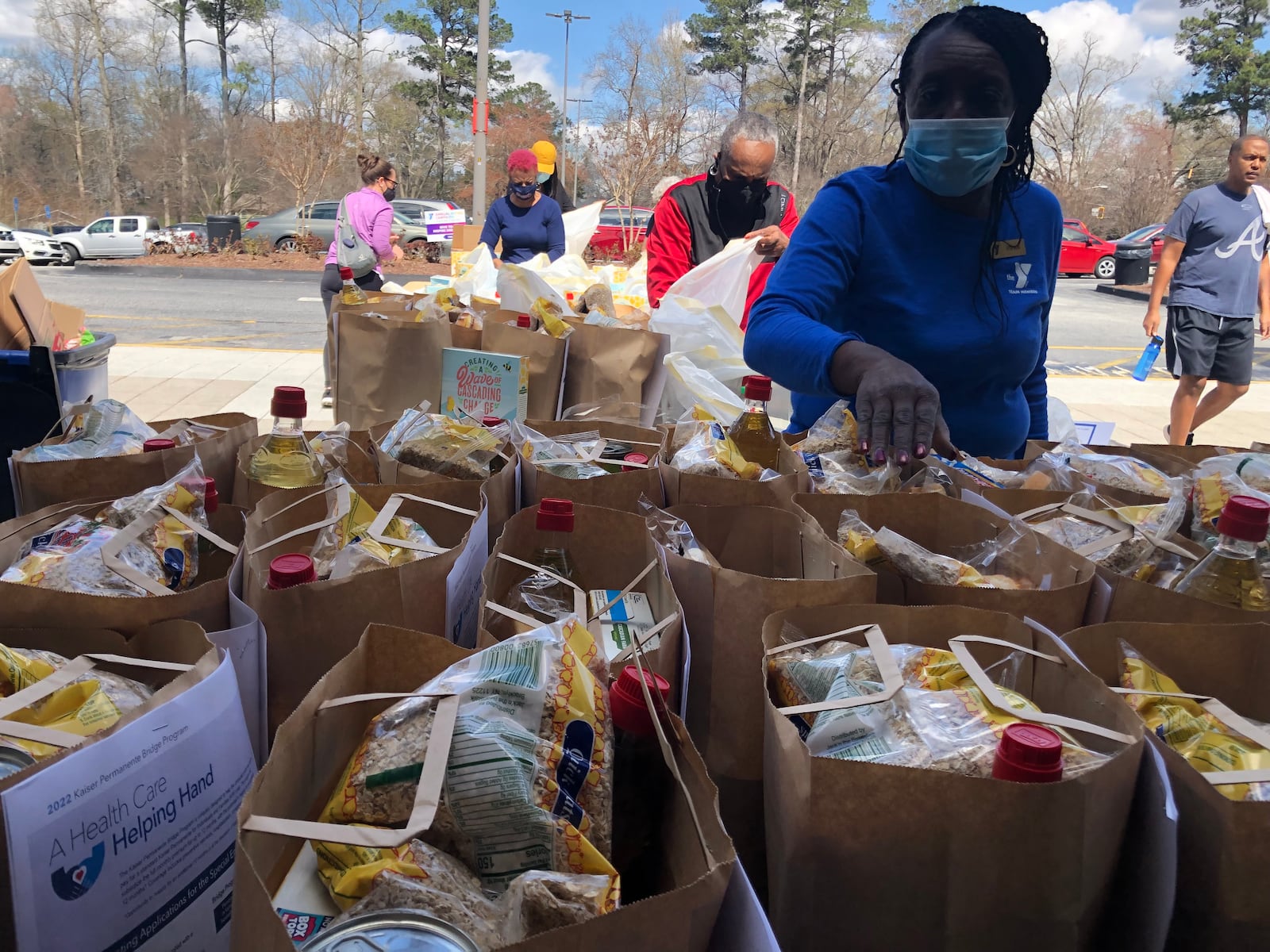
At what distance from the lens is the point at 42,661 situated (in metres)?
1.01

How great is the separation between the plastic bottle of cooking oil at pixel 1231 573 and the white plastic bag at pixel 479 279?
10.1 ft

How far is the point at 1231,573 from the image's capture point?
1.23 metres

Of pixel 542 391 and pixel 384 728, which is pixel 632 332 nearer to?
pixel 542 391

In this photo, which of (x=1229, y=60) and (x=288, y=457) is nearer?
(x=288, y=457)

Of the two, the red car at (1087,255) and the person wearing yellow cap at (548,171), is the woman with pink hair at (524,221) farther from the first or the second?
the red car at (1087,255)

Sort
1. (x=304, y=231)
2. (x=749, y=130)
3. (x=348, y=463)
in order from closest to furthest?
(x=348, y=463), (x=749, y=130), (x=304, y=231)

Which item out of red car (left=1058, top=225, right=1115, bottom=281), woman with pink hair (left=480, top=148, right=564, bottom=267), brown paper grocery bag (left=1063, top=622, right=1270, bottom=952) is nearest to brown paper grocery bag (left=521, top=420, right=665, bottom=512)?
brown paper grocery bag (left=1063, top=622, right=1270, bottom=952)

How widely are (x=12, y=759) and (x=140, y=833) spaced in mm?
138

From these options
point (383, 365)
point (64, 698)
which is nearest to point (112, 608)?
point (64, 698)

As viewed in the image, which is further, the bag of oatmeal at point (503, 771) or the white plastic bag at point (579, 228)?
the white plastic bag at point (579, 228)

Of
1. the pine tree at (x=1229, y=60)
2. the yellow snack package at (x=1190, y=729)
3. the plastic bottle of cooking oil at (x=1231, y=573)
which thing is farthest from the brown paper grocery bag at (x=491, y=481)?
the pine tree at (x=1229, y=60)

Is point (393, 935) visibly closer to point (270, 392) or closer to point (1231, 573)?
point (1231, 573)

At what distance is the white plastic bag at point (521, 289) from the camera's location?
3.39 metres

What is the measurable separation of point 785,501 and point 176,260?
2155 cm
